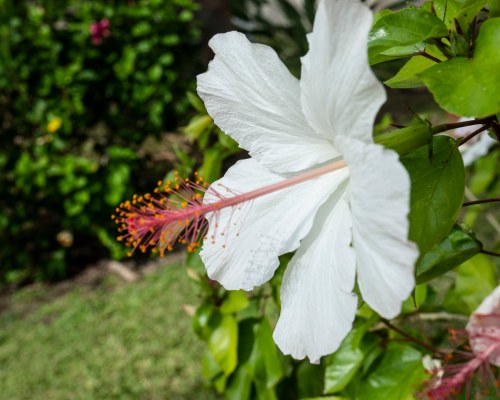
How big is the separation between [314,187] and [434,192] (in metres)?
0.14

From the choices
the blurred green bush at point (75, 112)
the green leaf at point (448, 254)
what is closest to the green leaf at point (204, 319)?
the green leaf at point (448, 254)

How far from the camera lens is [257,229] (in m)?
0.79

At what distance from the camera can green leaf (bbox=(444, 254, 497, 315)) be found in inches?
53.2

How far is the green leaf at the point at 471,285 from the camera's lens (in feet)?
4.43

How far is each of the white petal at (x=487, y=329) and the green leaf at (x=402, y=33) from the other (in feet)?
1.16

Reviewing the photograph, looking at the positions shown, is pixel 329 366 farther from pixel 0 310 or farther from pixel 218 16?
pixel 218 16

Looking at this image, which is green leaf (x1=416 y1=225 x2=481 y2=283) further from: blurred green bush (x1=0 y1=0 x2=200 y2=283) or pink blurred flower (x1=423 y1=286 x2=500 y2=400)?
blurred green bush (x1=0 y1=0 x2=200 y2=283)

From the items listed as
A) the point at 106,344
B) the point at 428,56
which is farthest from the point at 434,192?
the point at 106,344

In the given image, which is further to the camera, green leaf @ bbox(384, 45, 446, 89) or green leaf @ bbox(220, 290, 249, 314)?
green leaf @ bbox(220, 290, 249, 314)

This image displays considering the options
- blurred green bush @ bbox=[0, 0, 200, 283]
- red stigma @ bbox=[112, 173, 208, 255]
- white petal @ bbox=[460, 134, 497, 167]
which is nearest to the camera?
red stigma @ bbox=[112, 173, 208, 255]

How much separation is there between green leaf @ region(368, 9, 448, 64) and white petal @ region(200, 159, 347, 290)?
0.62 feet

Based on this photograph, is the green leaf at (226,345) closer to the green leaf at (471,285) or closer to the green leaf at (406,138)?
the green leaf at (471,285)

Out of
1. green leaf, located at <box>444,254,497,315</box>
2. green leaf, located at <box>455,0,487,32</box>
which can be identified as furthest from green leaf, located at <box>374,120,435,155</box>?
green leaf, located at <box>444,254,497,315</box>

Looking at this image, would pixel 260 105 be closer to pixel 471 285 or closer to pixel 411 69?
pixel 411 69
